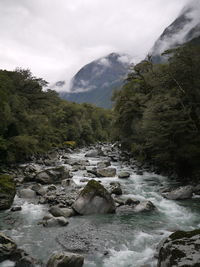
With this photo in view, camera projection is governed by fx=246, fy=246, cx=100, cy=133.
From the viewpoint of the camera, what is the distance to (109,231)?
11039mm

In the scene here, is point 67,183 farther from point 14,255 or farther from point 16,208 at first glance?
point 14,255

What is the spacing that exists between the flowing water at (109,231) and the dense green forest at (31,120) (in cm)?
1205

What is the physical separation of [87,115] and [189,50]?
59508 mm

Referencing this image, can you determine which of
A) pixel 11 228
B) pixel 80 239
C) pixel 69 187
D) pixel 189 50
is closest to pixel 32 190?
A: pixel 69 187

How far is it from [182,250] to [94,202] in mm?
7049

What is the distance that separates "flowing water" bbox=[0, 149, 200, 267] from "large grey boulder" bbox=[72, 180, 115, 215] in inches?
18.2

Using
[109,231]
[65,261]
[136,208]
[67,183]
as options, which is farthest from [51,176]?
[65,261]

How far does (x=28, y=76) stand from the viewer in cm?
4325

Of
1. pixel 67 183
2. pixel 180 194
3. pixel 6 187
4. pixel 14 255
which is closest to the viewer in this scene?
pixel 14 255

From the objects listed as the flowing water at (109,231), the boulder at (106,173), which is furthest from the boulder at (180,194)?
the boulder at (106,173)

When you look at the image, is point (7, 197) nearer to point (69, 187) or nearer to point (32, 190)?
point (32, 190)

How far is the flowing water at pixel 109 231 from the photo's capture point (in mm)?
8836

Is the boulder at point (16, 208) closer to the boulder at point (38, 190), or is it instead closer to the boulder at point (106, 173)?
the boulder at point (38, 190)

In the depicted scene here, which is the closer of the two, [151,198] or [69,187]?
[151,198]
